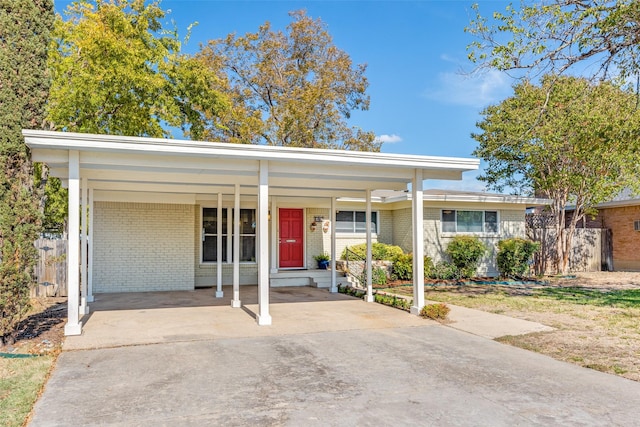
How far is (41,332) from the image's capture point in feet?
23.6

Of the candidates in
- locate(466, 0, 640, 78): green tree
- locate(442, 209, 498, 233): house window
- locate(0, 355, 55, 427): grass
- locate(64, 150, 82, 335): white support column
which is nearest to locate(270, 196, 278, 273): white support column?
locate(442, 209, 498, 233): house window

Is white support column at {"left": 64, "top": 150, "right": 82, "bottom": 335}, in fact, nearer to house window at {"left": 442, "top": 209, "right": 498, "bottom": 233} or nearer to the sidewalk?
the sidewalk

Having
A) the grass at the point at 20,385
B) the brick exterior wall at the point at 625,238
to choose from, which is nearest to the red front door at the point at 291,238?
the grass at the point at 20,385

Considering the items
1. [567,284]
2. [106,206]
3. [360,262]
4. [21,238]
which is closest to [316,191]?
[360,262]

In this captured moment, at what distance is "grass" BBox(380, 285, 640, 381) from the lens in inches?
234

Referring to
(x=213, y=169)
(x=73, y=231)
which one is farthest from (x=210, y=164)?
(x=73, y=231)

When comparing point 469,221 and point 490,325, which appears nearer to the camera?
point 490,325

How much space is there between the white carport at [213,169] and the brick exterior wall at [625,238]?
13991 millimetres

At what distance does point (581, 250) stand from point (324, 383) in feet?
58.3

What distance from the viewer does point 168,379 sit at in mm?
4883

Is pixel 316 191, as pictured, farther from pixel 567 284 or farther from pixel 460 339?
pixel 567 284

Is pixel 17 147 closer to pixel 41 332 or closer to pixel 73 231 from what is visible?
pixel 73 231

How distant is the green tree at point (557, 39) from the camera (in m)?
8.48

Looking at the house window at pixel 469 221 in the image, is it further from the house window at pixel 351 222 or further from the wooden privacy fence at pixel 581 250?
the house window at pixel 351 222
